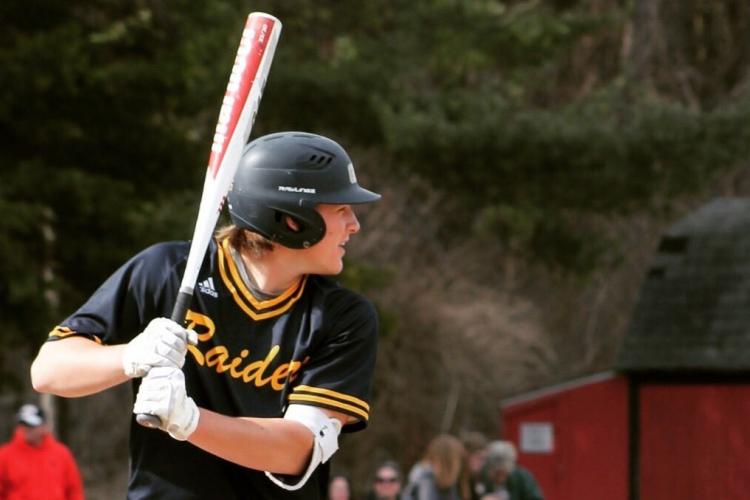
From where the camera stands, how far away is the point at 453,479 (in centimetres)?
1284

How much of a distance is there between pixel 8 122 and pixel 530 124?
632cm

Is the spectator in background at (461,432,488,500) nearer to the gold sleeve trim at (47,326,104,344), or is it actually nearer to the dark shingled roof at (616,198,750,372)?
the dark shingled roof at (616,198,750,372)

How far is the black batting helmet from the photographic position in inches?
162

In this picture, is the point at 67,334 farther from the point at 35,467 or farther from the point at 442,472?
the point at 442,472

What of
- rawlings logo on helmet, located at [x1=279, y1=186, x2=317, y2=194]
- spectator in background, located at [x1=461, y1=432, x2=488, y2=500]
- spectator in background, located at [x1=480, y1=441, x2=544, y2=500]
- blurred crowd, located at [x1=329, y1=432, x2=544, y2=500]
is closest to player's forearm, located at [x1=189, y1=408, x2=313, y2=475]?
rawlings logo on helmet, located at [x1=279, y1=186, x2=317, y2=194]

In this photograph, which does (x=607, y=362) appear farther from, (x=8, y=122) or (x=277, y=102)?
(x=8, y=122)

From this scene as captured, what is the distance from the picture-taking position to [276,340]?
13.4 feet

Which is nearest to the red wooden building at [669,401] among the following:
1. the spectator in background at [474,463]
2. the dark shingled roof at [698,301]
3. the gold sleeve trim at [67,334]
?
the dark shingled roof at [698,301]

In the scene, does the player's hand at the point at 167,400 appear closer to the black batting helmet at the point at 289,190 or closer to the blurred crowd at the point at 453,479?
the black batting helmet at the point at 289,190

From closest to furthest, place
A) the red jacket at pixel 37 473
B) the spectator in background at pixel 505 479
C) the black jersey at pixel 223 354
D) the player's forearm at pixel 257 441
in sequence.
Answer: the player's forearm at pixel 257 441, the black jersey at pixel 223 354, the red jacket at pixel 37 473, the spectator in background at pixel 505 479

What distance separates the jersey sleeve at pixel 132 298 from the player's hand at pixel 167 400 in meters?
0.41

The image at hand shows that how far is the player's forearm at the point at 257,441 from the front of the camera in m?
3.72

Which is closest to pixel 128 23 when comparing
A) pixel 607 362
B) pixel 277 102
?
pixel 277 102

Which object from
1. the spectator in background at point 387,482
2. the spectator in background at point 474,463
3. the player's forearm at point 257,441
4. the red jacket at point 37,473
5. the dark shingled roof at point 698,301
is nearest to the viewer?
the player's forearm at point 257,441
